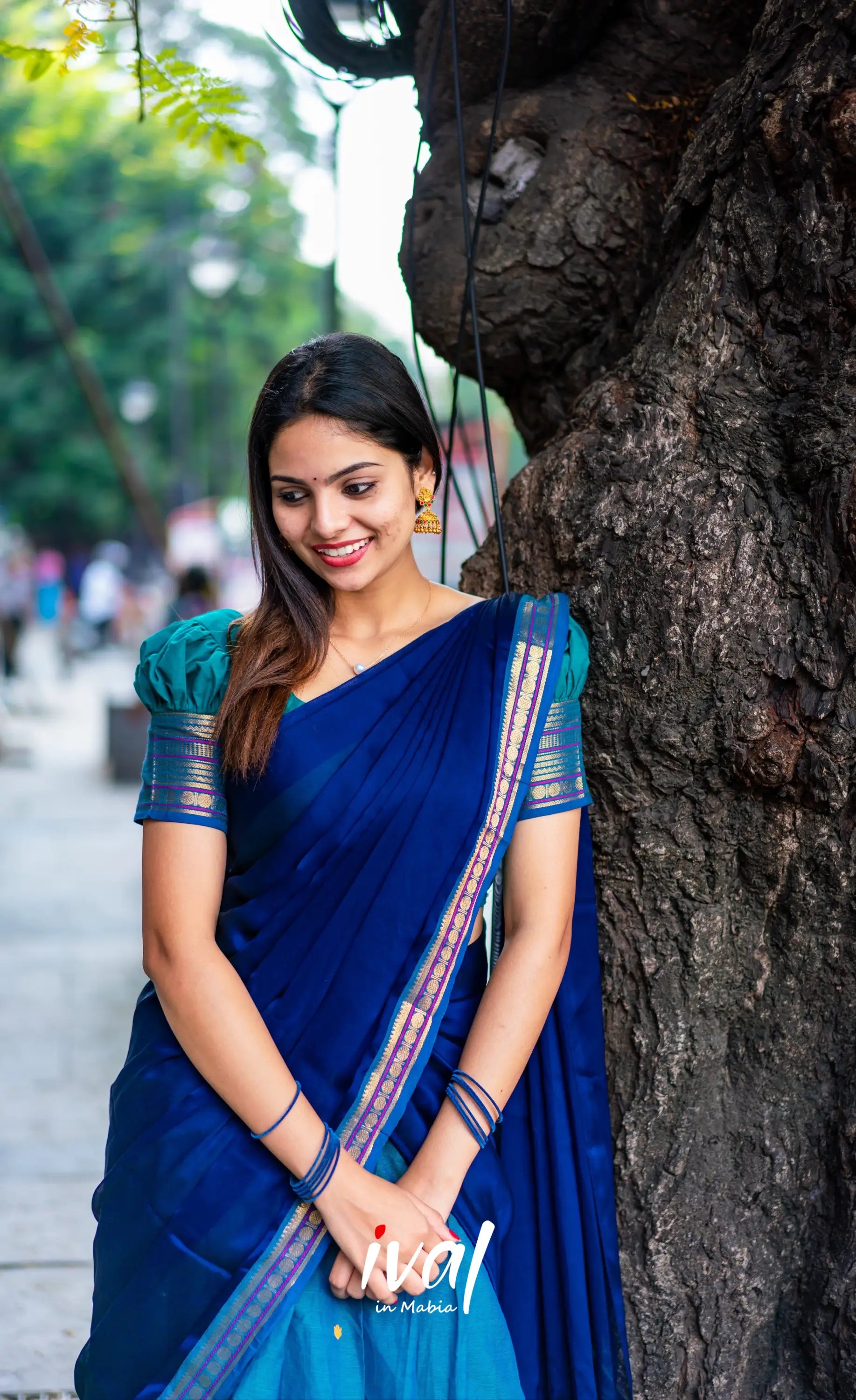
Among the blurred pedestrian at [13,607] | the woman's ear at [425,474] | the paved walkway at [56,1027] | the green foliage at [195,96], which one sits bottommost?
the paved walkway at [56,1027]

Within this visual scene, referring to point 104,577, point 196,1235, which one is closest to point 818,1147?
point 196,1235

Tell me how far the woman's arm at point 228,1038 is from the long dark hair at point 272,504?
0.16 meters

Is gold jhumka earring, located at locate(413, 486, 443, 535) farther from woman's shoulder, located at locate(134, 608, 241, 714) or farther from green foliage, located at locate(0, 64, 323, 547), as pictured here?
green foliage, located at locate(0, 64, 323, 547)

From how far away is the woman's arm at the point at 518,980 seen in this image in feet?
5.92

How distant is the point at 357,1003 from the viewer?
1818 mm

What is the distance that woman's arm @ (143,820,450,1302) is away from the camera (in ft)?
5.64

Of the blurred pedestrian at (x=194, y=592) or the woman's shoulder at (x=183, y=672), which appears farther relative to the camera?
the blurred pedestrian at (x=194, y=592)

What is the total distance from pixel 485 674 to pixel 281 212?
27.7m

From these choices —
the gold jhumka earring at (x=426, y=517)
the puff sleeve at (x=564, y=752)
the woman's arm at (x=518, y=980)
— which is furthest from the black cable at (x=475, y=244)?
the woman's arm at (x=518, y=980)

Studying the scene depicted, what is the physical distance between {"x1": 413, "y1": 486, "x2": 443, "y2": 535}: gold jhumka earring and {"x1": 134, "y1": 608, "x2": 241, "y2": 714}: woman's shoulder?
365 millimetres

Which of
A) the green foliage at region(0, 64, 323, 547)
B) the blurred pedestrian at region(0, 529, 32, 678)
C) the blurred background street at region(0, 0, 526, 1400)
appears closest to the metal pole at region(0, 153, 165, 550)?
the blurred background street at region(0, 0, 526, 1400)

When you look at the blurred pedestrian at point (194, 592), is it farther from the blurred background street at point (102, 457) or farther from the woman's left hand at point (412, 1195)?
the woman's left hand at point (412, 1195)

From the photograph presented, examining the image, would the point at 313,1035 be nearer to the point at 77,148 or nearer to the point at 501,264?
the point at 501,264

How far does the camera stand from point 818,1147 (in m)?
2.02
